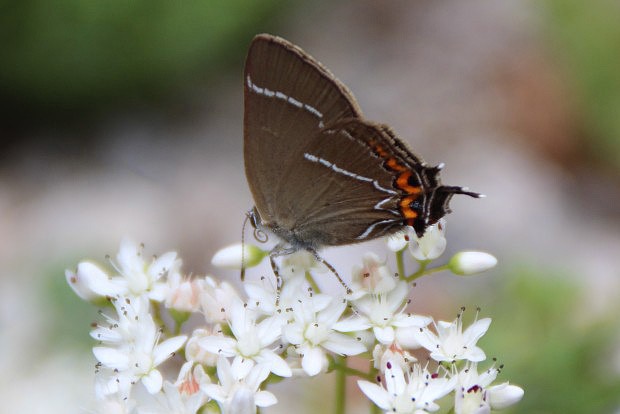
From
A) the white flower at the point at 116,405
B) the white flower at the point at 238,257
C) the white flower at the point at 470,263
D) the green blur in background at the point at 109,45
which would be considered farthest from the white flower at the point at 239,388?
the green blur in background at the point at 109,45

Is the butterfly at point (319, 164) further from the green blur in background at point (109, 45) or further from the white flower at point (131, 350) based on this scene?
the green blur in background at point (109, 45)

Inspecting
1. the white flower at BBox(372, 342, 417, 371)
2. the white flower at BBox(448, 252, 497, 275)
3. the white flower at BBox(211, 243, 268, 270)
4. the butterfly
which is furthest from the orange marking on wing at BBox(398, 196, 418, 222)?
the white flower at BBox(211, 243, 268, 270)

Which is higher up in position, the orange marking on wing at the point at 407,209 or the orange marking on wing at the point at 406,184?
the orange marking on wing at the point at 406,184

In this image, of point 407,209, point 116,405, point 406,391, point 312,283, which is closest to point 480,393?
point 406,391

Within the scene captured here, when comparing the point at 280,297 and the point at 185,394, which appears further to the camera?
the point at 280,297

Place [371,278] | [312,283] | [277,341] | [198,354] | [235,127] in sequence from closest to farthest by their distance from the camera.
A: [198,354] < [371,278] < [277,341] < [312,283] < [235,127]

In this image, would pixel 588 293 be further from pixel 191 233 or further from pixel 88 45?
pixel 88 45

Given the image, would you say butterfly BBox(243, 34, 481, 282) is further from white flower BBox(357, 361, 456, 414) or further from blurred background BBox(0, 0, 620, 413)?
blurred background BBox(0, 0, 620, 413)

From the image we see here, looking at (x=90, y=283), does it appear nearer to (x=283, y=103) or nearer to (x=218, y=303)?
(x=218, y=303)
